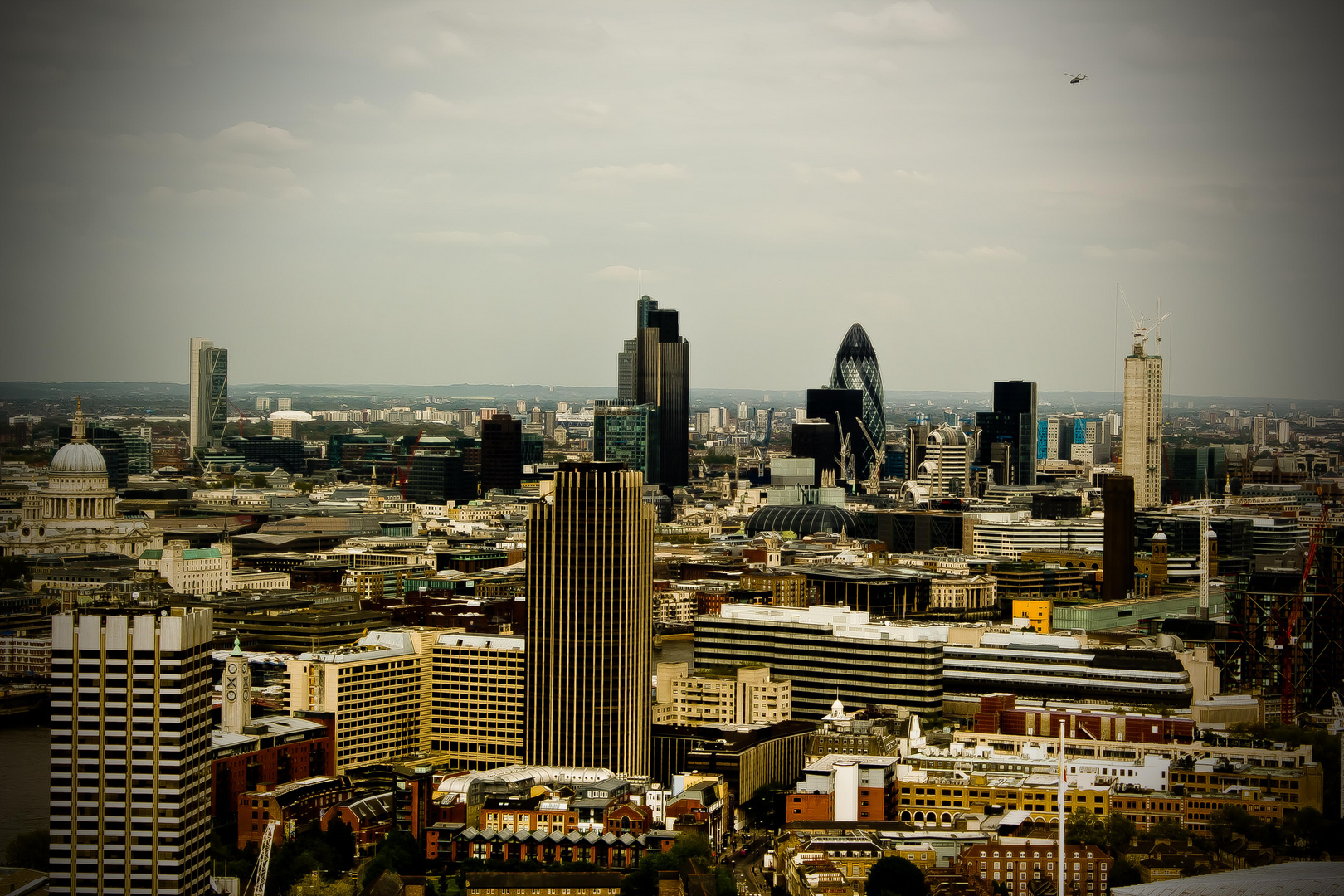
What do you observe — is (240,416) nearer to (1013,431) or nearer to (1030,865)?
(1013,431)

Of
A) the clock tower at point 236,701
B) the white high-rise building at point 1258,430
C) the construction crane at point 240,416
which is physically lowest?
the clock tower at point 236,701

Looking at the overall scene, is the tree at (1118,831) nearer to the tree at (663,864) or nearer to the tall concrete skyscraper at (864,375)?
the tree at (663,864)

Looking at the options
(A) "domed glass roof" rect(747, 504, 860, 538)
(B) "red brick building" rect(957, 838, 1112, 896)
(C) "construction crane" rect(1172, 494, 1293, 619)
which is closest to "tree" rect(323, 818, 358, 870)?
(B) "red brick building" rect(957, 838, 1112, 896)

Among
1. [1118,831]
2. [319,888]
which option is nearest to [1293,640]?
[1118,831]

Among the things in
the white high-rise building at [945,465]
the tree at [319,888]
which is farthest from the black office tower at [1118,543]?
the white high-rise building at [945,465]

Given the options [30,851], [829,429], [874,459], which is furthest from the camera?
[874,459]
